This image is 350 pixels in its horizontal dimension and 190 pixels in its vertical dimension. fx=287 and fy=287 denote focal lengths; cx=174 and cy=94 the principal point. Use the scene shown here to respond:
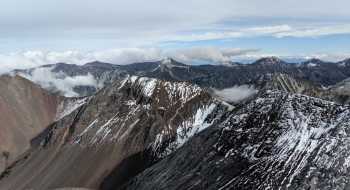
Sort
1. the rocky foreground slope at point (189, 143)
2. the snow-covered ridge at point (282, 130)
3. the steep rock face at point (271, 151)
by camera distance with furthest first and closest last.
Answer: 1. the snow-covered ridge at point (282, 130)
2. the rocky foreground slope at point (189, 143)
3. the steep rock face at point (271, 151)

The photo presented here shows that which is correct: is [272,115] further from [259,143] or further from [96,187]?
[96,187]

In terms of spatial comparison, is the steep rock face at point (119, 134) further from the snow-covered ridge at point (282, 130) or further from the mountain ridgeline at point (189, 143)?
the snow-covered ridge at point (282, 130)

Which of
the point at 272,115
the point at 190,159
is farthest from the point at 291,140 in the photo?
the point at 190,159

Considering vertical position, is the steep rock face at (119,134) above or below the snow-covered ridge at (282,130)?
below

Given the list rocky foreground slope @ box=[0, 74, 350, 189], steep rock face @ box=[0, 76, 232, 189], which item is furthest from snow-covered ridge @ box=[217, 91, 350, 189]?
steep rock face @ box=[0, 76, 232, 189]

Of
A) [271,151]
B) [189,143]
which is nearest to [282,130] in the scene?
[271,151]

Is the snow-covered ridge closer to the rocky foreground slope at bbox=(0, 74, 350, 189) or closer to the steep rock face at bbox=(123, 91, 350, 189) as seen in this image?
the steep rock face at bbox=(123, 91, 350, 189)

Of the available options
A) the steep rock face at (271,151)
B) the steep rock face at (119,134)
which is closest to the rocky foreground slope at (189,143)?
the steep rock face at (271,151)
